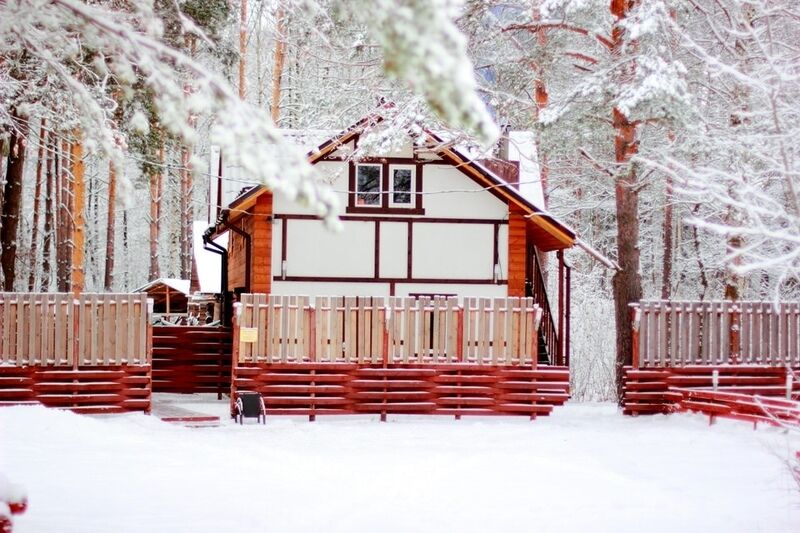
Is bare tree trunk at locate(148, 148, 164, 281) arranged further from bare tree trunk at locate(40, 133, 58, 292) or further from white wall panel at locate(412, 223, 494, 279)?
white wall panel at locate(412, 223, 494, 279)

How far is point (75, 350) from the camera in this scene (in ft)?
50.3

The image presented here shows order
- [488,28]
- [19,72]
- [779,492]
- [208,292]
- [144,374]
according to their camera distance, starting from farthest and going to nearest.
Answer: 1. [208,292]
2. [488,28]
3. [144,374]
4. [19,72]
5. [779,492]

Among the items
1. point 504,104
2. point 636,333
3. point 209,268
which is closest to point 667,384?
point 636,333

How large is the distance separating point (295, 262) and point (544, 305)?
5897mm

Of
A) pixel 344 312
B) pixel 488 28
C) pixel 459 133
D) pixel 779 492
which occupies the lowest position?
pixel 779 492

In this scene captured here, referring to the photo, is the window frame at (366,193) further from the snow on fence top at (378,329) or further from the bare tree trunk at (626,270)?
the bare tree trunk at (626,270)

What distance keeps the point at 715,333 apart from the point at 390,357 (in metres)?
5.38

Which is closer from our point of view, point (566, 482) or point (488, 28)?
→ point (566, 482)

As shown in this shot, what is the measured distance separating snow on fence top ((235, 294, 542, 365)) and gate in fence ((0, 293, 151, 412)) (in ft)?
5.39

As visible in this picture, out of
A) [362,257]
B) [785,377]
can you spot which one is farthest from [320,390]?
[785,377]

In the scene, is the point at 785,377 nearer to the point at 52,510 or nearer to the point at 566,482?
the point at 566,482

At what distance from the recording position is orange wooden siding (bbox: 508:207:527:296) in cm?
1948

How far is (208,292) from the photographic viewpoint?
2844cm

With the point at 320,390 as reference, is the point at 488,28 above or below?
above
